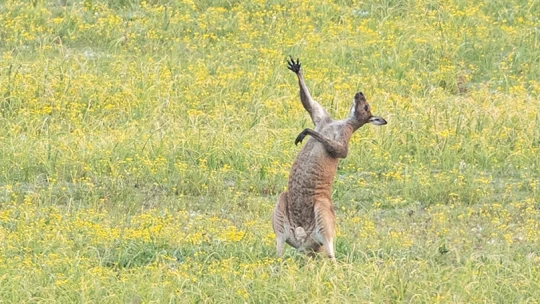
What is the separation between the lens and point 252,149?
12258 mm

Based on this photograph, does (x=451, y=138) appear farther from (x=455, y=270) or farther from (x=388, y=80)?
(x=455, y=270)

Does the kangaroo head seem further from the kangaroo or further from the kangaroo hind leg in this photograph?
the kangaroo hind leg

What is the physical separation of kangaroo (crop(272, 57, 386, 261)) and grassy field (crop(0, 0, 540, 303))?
5.8 inches

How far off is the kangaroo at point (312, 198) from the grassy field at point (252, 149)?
0.15m

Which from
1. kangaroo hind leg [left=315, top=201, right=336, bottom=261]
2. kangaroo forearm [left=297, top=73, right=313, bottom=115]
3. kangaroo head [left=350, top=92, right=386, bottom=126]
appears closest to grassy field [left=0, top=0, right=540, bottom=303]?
kangaroo hind leg [left=315, top=201, right=336, bottom=261]

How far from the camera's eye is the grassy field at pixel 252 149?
8469 mm

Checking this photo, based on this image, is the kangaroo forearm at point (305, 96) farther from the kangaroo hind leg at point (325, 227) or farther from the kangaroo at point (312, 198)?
the kangaroo hind leg at point (325, 227)

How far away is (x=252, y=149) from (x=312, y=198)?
309 centimetres

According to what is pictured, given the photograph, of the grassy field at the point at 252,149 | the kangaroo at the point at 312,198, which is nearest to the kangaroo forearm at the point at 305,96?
the kangaroo at the point at 312,198

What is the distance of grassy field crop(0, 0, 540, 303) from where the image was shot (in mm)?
8469

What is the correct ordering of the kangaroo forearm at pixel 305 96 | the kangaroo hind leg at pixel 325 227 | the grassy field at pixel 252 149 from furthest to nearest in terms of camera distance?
the kangaroo forearm at pixel 305 96 → the kangaroo hind leg at pixel 325 227 → the grassy field at pixel 252 149

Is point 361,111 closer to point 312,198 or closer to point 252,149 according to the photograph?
point 312,198

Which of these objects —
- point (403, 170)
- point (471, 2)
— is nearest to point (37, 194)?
point (403, 170)

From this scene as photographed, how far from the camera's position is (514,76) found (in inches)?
583
